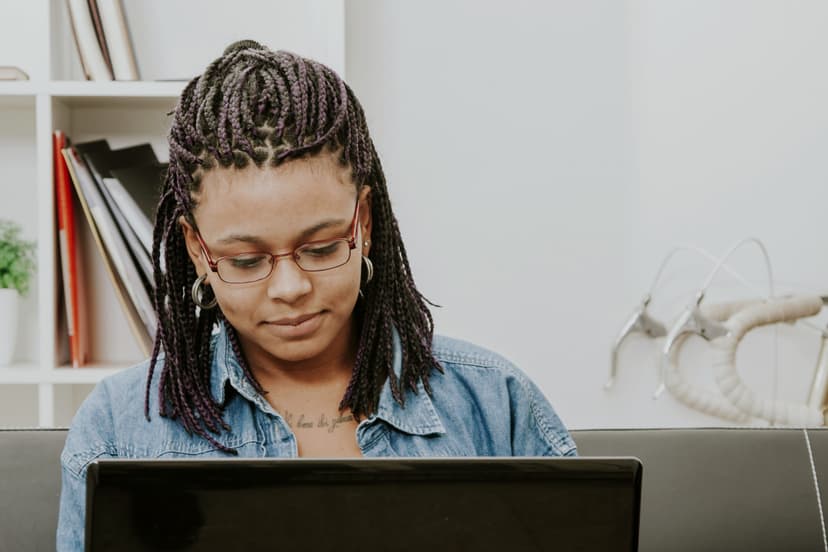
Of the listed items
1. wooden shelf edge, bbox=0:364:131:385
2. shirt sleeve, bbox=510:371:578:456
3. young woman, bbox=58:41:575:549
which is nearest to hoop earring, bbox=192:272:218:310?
young woman, bbox=58:41:575:549

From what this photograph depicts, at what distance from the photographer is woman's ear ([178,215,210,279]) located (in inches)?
36.7

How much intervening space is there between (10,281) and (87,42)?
43 centimetres

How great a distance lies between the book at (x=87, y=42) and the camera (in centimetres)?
150

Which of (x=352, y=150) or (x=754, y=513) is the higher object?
(x=352, y=150)

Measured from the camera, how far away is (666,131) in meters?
1.74

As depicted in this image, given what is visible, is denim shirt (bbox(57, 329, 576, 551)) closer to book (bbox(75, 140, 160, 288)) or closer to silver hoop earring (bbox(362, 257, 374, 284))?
silver hoop earring (bbox(362, 257, 374, 284))

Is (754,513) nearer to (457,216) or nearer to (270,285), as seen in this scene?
(270,285)

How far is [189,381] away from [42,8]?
2.83 feet

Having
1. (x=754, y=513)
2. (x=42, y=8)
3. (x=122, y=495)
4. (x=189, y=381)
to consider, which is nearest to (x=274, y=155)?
(x=189, y=381)

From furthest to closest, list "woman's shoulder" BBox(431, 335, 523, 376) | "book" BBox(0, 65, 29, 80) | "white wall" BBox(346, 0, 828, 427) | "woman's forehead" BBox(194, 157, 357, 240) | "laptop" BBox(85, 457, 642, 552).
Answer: "white wall" BBox(346, 0, 828, 427) < "book" BBox(0, 65, 29, 80) < "woman's shoulder" BBox(431, 335, 523, 376) < "woman's forehead" BBox(194, 157, 357, 240) < "laptop" BBox(85, 457, 642, 552)

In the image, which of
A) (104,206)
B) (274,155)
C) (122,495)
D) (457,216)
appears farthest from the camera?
(457,216)

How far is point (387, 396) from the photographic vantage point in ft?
3.26

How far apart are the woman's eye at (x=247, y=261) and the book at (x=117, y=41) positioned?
2.61 ft

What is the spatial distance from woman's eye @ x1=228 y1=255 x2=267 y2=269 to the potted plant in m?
0.84
